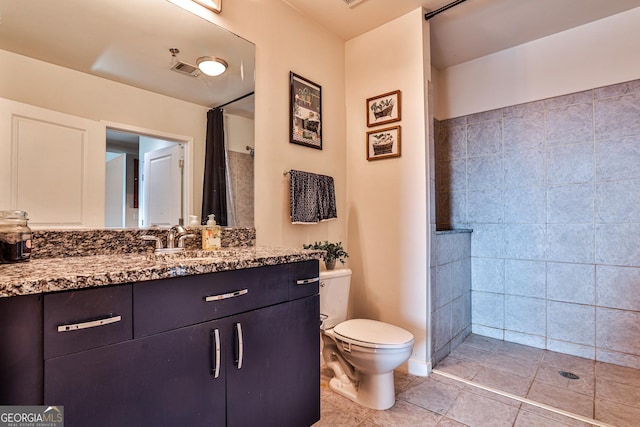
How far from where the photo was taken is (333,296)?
203 centimetres

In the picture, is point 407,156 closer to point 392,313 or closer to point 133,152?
point 392,313

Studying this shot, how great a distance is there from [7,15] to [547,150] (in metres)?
3.24

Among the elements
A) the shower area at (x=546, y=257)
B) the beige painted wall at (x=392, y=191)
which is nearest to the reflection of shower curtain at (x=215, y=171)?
the beige painted wall at (x=392, y=191)

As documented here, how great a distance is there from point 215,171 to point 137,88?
21.1 inches

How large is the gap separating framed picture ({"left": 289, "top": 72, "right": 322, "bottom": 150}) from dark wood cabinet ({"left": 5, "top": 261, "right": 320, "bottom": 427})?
3.53ft

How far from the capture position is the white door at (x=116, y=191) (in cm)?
138

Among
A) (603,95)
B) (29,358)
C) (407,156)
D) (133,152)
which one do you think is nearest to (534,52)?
(603,95)

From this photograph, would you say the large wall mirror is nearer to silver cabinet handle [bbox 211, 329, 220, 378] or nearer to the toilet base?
silver cabinet handle [bbox 211, 329, 220, 378]

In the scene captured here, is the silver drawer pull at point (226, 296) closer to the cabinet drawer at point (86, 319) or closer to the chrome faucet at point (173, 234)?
the cabinet drawer at point (86, 319)

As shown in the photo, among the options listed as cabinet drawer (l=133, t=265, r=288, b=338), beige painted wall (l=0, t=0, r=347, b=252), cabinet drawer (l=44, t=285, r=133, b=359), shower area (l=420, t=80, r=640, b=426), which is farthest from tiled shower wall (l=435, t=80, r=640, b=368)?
cabinet drawer (l=44, t=285, r=133, b=359)

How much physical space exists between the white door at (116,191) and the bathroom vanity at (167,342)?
22cm

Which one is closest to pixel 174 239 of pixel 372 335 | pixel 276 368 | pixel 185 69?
pixel 276 368

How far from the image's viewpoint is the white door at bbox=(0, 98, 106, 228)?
1169mm

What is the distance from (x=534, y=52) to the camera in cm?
253
